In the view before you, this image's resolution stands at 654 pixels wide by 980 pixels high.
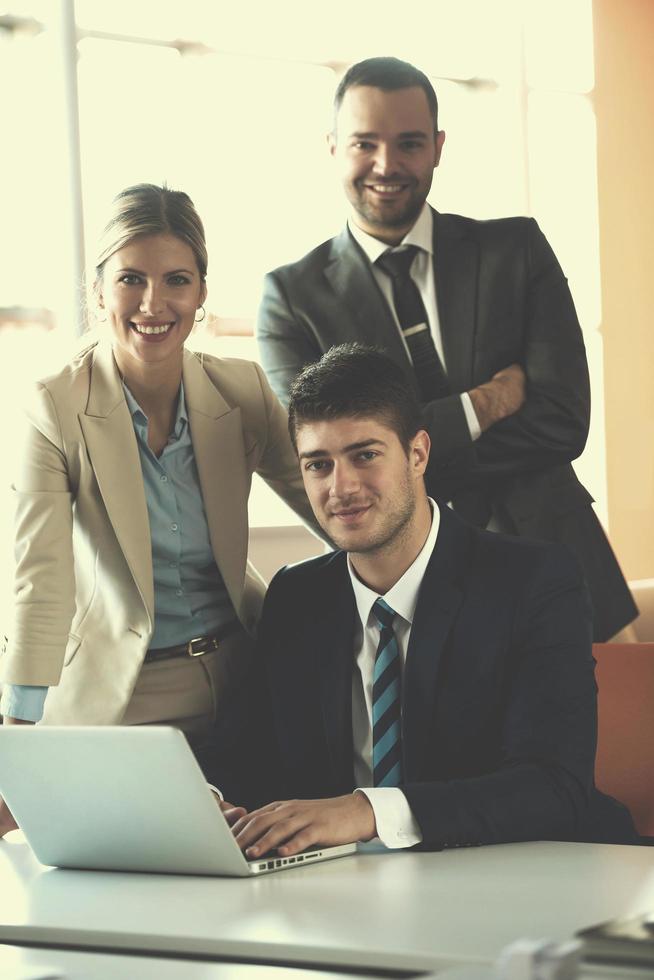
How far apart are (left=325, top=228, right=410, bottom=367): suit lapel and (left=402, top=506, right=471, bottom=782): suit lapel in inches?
25.1

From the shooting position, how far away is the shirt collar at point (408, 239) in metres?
2.74

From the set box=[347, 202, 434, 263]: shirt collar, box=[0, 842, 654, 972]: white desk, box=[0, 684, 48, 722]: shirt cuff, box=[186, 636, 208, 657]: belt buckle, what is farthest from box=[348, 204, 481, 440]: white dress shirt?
box=[0, 842, 654, 972]: white desk

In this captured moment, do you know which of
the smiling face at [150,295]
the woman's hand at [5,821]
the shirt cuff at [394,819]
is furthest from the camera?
the smiling face at [150,295]

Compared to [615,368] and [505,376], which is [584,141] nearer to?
[615,368]

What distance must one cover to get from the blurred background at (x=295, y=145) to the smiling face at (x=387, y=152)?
34.9 inches

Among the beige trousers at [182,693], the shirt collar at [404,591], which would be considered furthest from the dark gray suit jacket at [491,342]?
the beige trousers at [182,693]

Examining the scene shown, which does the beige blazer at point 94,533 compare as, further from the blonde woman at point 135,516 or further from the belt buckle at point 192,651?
the belt buckle at point 192,651

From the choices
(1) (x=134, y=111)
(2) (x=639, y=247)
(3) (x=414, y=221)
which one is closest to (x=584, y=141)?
(2) (x=639, y=247)

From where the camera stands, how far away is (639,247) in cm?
566

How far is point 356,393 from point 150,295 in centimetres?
41

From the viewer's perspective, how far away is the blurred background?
423cm

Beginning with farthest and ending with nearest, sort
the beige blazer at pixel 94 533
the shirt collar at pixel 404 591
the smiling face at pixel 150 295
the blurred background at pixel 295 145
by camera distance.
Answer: the blurred background at pixel 295 145 < the smiling face at pixel 150 295 < the beige blazer at pixel 94 533 < the shirt collar at pixel 404 591

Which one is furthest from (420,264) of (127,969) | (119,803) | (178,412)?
(127,969)

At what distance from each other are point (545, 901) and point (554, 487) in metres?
1.42
